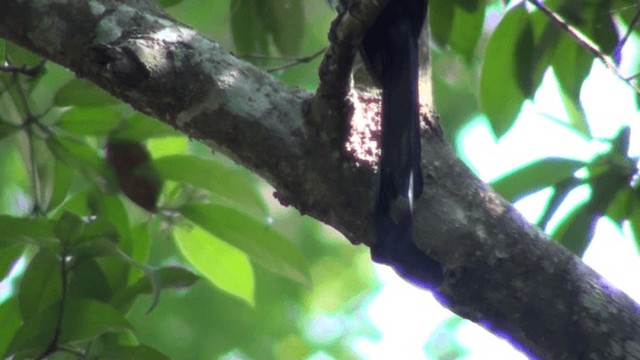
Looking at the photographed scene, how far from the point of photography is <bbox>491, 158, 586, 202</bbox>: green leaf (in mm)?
1928

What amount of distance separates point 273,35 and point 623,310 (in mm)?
1036

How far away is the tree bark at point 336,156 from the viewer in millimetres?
1537

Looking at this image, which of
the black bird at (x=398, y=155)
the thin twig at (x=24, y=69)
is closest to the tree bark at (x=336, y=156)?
the black bird at (x=398, y=155)

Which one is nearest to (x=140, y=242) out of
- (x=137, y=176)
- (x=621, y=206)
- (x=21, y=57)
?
(x=137, y=176)

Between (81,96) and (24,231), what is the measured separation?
1.20 feet

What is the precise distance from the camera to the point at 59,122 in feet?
6.64

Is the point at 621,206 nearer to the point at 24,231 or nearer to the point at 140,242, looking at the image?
the point at 140,242

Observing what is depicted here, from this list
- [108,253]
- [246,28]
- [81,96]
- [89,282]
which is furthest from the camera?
[246,28]

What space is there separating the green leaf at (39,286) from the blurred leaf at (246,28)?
2.23 feet

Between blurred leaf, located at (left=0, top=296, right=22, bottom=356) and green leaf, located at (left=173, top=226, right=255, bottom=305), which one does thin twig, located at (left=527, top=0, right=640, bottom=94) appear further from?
blurred leaf, located at (left=0, top=296, right=22, bottom=356)

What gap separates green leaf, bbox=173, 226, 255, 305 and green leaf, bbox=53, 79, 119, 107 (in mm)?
292

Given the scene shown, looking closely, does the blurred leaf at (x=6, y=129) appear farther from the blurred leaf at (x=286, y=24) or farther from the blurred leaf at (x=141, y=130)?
the blurred leaf at (x=286, y=24)

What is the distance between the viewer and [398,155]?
62.5 inches

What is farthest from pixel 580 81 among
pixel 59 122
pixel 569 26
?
pixel 59 122
